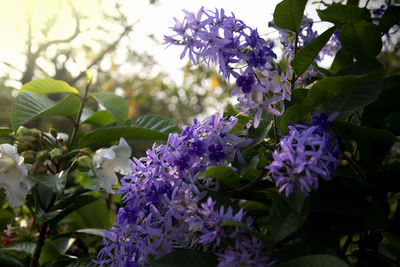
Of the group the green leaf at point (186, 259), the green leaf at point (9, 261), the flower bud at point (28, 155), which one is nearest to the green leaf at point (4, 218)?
the green leaf at point (9, 261)

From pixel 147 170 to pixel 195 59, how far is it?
0.18m

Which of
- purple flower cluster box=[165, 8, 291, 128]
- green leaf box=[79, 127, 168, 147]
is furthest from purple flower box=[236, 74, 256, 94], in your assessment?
green leaf box=[79, 127, 168, 147]

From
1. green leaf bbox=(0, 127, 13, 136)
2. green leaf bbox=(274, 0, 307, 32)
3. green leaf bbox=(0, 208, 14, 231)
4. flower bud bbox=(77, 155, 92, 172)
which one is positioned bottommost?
green leaf bbox=(0, 208, 14, 231)

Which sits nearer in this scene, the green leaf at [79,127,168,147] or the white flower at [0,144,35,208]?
the white flower at [0,144,35,208]

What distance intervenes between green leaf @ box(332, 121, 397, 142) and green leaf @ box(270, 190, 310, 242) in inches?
4.6

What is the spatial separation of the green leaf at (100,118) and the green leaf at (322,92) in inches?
26.5

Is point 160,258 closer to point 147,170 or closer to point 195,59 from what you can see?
point 147,170

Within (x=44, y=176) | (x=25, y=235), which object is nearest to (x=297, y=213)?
(x=44, y=176)

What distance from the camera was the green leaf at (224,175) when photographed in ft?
1.66

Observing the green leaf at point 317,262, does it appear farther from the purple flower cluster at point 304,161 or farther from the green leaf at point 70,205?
the green leaf at point 70,205

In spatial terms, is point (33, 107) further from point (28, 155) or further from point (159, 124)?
point (159, 124)

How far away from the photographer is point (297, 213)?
0.46m

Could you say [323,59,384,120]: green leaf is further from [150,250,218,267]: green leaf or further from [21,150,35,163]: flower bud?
[21,150,35,163]: flower bud

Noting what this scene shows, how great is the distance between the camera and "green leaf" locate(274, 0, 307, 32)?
59 centimetres
